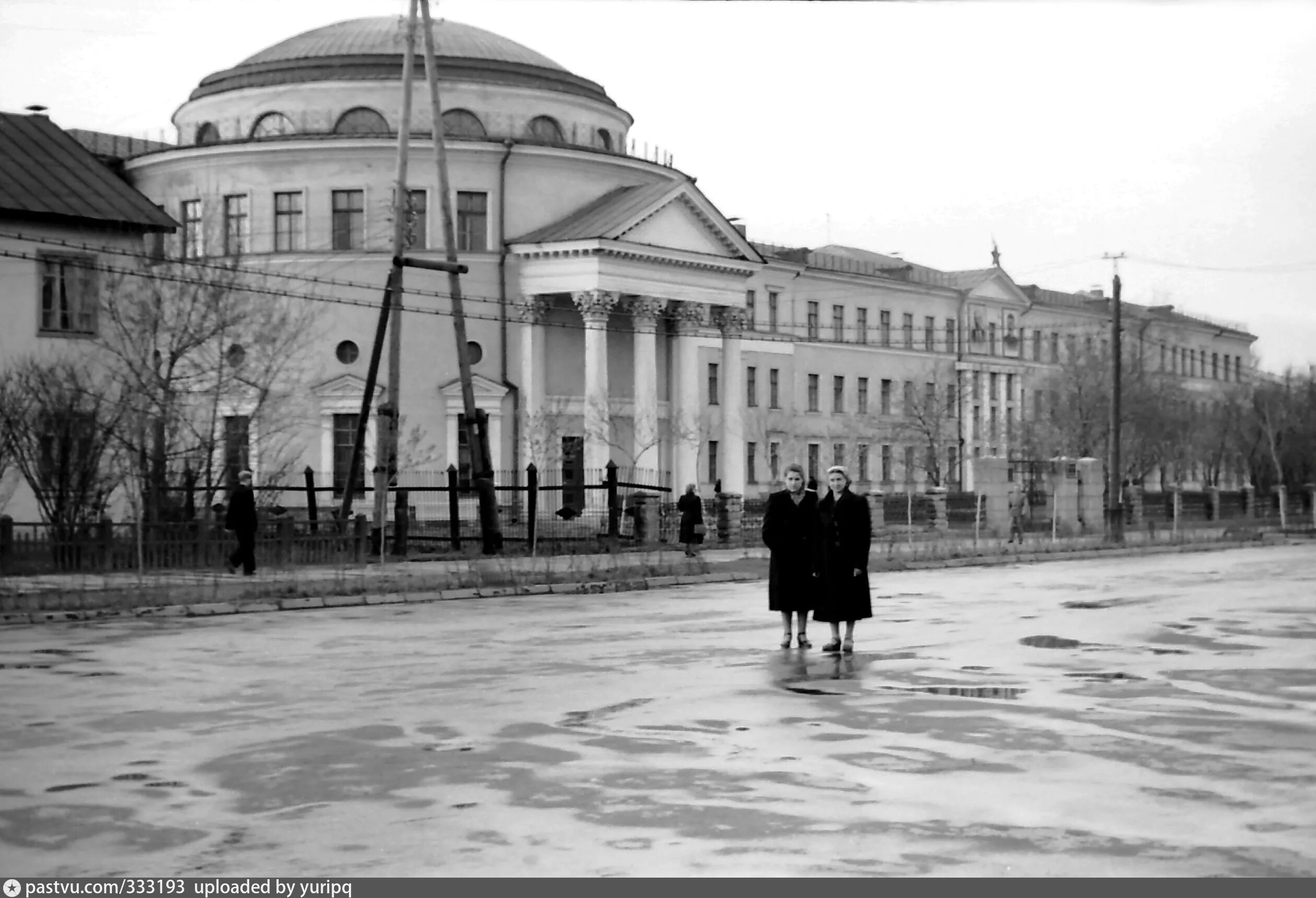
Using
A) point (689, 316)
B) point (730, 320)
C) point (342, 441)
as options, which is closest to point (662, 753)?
point (342, 441)

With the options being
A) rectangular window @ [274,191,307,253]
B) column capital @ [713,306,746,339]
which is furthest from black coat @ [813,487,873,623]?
column capital @ [713,306,746,339]

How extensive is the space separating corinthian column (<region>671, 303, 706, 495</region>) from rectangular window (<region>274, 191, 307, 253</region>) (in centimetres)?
1388

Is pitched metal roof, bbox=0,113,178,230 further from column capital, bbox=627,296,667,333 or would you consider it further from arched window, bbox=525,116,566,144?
column capital, bbox=627,296,667,333

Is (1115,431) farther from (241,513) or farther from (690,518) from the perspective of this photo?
(241,513)

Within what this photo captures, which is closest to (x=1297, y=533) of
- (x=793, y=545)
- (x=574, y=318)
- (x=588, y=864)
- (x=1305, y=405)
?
(x=574, y=318)

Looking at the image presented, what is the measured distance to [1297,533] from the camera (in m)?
65.9

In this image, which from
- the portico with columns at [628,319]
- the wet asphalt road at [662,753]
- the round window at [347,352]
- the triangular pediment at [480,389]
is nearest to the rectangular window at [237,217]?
the round window at [347,352]

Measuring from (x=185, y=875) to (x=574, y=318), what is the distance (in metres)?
62.1

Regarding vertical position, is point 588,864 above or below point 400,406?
below

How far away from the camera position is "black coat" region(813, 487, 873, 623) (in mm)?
17812

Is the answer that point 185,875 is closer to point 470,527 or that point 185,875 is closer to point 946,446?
point 470,527

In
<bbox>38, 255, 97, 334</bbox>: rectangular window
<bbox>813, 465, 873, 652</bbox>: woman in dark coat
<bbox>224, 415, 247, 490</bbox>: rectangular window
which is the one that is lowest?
<bbox>813, 465, 873, 652</bbox>: woman in dark coat

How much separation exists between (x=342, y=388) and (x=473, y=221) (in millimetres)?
7414

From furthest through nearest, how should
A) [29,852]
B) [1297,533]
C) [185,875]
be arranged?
1. [1297,533]
2. [29,852]
3. [185,875]
